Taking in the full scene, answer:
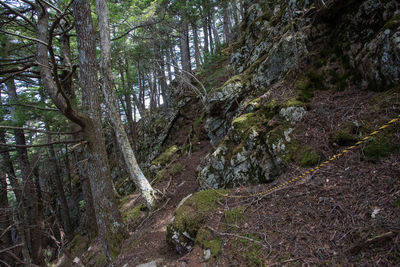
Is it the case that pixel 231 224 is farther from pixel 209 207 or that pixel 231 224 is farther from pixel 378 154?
pixel 378 154

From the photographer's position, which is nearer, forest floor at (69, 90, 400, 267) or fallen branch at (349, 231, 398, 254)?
fallen branch at (349, 231, 398, 254)

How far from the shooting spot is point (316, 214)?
9.20ft

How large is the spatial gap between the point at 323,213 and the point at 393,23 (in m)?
4.04

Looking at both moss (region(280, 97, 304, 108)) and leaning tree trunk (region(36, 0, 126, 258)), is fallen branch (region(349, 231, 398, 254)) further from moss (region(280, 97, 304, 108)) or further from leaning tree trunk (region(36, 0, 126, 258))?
leaning tree trunk (region(36, 0, 126, 258))

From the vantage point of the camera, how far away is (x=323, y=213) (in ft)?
9.07

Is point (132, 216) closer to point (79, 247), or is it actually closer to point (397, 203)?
point (79, 247)

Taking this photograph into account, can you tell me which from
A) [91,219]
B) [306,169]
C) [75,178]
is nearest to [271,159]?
[306,169]

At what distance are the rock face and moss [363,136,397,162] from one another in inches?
33.4

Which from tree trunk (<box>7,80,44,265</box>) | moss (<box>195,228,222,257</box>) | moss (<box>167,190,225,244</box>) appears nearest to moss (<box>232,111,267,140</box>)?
moss (<box>167,190,225,244</box>)

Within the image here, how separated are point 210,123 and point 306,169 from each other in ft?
16.8

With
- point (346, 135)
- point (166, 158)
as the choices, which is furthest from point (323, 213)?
point (166, 158)

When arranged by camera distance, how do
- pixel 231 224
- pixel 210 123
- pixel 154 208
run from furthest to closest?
pixel 210 123, pixel 154 208, pixel 231 224

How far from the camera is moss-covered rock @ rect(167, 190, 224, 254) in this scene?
12.3 ft

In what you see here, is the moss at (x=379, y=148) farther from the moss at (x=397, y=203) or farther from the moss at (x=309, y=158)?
the moss at (x=397, y=203)
